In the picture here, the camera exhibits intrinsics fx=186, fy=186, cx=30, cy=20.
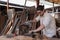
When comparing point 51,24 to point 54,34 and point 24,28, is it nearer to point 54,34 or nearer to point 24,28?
point 54,34

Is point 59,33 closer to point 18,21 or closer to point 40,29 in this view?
point 40,29

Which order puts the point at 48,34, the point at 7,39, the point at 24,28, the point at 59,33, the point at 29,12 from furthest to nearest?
the point at 29,12, the point at 59,33, the point at 48,34, the point at 24,28, the point at 7,39

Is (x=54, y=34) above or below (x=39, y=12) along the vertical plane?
below

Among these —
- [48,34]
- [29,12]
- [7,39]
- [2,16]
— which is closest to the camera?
[7,39]

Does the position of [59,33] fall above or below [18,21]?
below

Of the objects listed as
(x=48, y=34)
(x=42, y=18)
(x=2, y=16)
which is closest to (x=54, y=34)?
(x=48, y=34)

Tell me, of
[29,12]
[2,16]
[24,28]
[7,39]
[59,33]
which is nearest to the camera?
[7,39]

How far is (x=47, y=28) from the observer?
3.72 m

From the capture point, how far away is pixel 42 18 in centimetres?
372

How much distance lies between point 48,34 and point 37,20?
55 cm

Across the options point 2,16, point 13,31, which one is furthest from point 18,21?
point 2,16

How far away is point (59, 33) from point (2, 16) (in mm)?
2854

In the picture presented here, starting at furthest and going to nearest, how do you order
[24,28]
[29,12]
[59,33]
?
[29,12]
[59,33]
[24,28]

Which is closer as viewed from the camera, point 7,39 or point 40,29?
point 7,39
